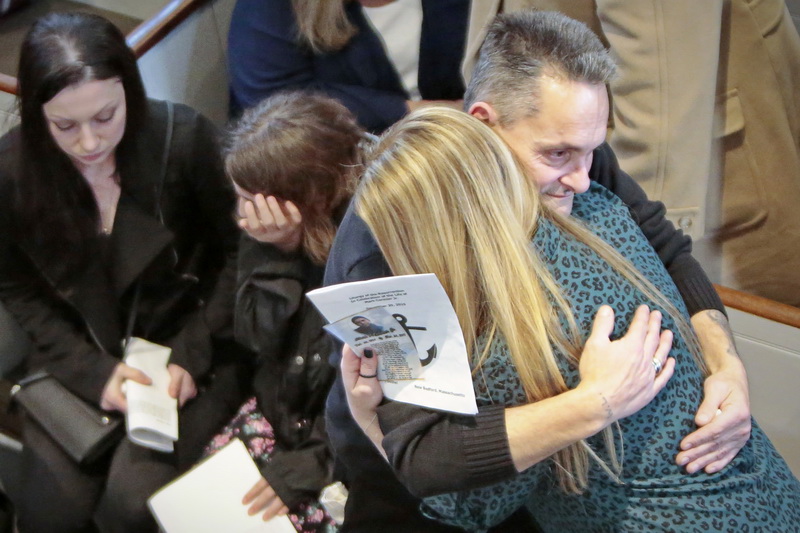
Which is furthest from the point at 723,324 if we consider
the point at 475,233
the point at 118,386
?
the point at 118,386

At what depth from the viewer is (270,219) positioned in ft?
5.13

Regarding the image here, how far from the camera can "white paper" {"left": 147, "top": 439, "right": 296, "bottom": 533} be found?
1671 millimetres

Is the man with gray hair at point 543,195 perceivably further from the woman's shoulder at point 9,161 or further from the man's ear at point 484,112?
the woman's shoulder at point 9,161

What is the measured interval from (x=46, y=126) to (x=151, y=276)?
435 mm

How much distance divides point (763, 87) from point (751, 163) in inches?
6.7

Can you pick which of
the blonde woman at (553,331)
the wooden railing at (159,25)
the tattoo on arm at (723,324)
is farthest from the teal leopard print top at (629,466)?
the wooden railing at (159,25)

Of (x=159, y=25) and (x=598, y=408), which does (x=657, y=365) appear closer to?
(x=598, y=408)

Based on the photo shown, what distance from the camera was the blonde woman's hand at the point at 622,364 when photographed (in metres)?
1.06

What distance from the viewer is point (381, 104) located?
2.13m

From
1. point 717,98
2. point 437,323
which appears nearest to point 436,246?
point 437,323

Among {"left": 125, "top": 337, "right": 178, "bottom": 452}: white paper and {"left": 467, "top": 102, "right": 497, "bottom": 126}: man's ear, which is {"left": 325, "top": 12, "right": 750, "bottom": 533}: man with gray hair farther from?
{"left": 125, "top": 337, "right": 178, "bottom": 452}: white paper

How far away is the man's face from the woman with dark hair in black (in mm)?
940

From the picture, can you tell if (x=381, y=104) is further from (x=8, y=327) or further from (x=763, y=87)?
(x=8, y=327)

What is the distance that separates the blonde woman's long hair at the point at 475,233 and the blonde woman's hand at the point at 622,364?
0.04m
